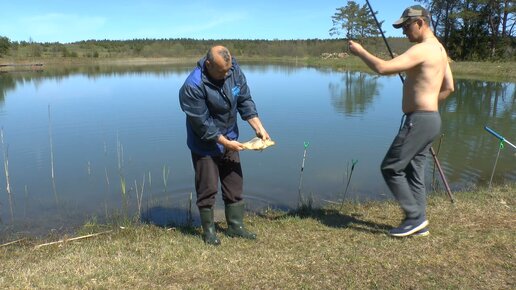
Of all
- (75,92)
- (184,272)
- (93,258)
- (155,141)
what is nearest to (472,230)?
(184,272)

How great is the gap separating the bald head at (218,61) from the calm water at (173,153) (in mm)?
2565

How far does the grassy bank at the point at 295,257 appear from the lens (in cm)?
314

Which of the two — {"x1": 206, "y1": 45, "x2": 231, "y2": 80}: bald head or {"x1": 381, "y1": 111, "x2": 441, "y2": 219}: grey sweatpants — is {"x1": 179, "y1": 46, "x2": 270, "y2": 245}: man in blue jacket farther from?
{"x1": 381, "y1": 111, "x2": 441, "y2": 219}: grey sweatpants

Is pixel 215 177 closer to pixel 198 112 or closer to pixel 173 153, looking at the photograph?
pixel 198 112

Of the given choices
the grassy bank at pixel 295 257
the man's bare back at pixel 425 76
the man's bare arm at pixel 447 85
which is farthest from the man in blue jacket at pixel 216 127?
the man's bare arm at pixel 447 85

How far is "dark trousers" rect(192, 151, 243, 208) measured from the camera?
12.6ft

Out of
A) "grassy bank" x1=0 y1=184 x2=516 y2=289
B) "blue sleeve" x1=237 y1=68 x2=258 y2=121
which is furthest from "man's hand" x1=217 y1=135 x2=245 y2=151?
"grassy bank" x1=0 y1=184 x2=516 y2=289

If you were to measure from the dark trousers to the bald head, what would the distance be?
2.48ft

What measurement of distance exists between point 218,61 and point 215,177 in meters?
1.03

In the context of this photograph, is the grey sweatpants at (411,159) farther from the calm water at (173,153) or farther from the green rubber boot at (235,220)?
the calm water at (173,153)

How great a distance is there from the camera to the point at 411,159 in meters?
3.72

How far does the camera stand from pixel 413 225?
151 inches

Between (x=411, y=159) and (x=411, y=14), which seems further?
(x=411, y=159)

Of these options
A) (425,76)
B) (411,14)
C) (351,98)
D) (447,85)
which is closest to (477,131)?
(351,98)
